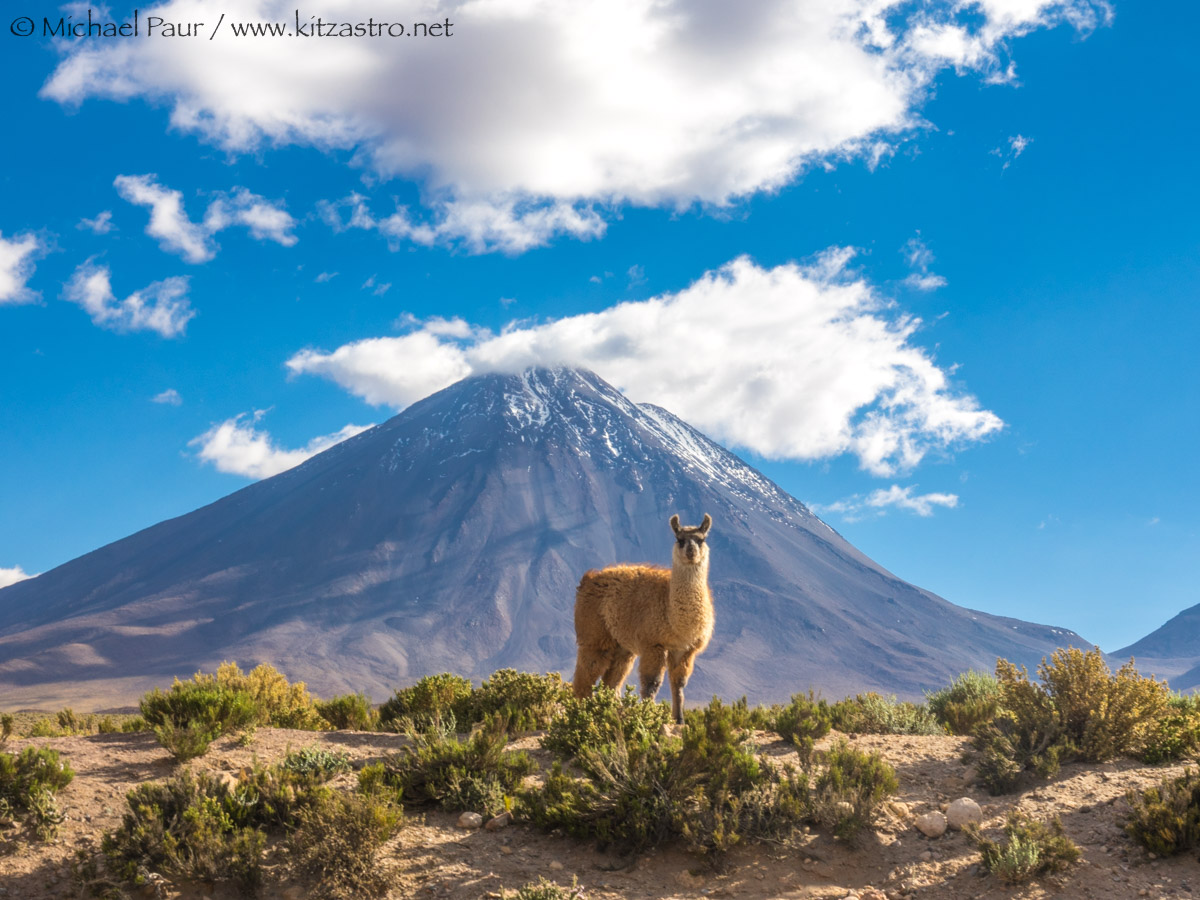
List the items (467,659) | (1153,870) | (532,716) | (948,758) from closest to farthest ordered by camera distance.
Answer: (1153,870) < (948,758) < (532,716) < (467,659)

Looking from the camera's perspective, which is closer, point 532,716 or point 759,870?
point 759,870

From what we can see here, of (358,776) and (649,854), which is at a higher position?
(358,776)

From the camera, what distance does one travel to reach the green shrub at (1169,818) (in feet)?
25.4

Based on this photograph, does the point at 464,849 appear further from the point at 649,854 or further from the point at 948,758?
the point at 948,758

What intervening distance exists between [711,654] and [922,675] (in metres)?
44.9

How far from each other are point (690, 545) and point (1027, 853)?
220 inches

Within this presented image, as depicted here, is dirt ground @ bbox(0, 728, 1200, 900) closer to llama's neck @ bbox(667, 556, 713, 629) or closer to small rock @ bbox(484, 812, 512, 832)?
small rock @ bbox(484, 812, 512, 832)

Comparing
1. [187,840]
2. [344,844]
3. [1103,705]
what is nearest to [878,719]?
[1103,705]

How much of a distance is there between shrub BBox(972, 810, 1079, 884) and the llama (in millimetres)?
4597

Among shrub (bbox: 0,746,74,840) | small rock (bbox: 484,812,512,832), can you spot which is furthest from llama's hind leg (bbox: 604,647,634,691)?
shrub (bbox: 0,746,74,840)

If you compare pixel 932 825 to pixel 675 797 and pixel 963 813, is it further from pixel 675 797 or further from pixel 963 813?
pixel 675 797

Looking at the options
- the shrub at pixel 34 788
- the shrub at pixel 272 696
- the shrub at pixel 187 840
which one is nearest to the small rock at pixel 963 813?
the shrub at pixel 187 840

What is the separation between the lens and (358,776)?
30.8 ft

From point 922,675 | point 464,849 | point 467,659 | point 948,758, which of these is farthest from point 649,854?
point 922,675
